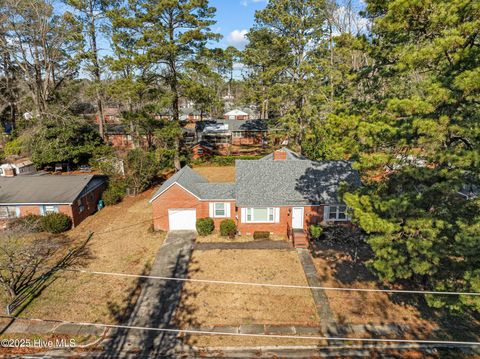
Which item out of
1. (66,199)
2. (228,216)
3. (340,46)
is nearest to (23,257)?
(66,199)

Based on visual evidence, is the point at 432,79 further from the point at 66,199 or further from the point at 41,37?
the point at 41,37

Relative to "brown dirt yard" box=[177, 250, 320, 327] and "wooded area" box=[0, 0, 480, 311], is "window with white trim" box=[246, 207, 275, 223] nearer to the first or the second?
"brown dirt yard" box=[177, 250, 320, 327]

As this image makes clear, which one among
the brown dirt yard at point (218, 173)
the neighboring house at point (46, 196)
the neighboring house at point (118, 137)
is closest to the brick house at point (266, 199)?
the neighboring house at point (46, 196)

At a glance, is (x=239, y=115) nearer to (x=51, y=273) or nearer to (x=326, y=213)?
(x=326, y=213)

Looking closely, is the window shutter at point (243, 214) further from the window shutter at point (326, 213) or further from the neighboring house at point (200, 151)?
the neighboring house at point (200, 151)

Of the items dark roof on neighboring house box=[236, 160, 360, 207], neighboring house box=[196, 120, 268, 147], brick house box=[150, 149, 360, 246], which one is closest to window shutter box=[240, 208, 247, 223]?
brick house box=[150, 149, 360, 246]

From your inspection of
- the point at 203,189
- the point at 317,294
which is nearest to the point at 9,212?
the point at 203,189
